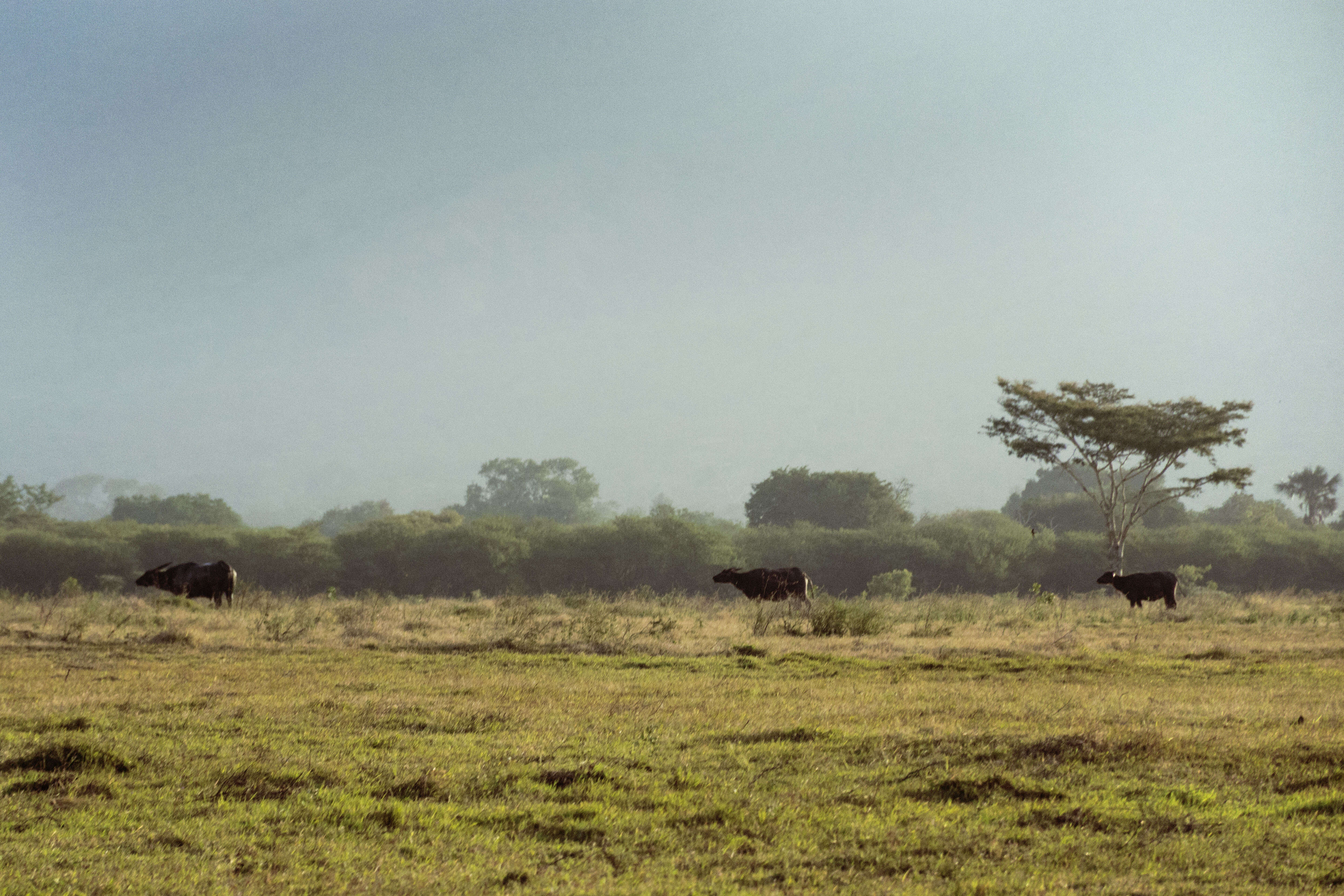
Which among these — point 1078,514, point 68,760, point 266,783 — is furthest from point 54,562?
point 1078,514

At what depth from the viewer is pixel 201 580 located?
25.6 metres

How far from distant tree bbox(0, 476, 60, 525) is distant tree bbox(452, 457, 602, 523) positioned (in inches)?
2187

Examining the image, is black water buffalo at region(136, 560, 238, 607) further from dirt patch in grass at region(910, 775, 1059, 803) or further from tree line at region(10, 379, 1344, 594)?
dirt patch in grass at region(910, 775, 1059, 803)

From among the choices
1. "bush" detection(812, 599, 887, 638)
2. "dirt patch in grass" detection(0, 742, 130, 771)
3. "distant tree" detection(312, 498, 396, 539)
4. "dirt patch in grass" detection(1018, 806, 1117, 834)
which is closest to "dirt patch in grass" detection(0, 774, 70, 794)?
"dirt patch in grass" detection(0, 742, 130, 771)

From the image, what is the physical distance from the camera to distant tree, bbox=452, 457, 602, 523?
12575 centimetres

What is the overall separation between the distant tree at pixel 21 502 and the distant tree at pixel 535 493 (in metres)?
55.6

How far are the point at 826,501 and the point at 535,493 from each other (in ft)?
231

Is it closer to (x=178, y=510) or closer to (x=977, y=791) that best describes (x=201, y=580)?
(x=977, y=791)

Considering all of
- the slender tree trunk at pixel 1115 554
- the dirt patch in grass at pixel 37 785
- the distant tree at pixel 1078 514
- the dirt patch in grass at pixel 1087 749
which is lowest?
the dirt patch in grass at pixel 37 785

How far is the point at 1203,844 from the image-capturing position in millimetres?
5785

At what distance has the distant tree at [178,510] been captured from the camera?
81812mm

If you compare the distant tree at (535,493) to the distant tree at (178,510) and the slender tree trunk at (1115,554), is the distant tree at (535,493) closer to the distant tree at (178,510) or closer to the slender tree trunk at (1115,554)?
the distant tree at (178,510)

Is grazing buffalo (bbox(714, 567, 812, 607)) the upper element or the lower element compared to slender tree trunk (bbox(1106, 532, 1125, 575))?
lower

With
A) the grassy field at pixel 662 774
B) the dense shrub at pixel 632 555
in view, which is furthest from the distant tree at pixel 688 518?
the grassy field at pixel 662 774
